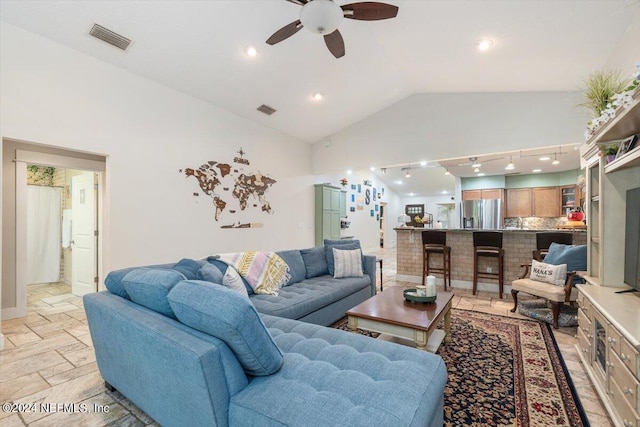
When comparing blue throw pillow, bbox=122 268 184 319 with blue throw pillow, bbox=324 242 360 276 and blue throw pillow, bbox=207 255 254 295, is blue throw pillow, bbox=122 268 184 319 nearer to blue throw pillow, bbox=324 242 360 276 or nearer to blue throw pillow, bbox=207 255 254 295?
blue throw pillow, bbox=207 255 254 295

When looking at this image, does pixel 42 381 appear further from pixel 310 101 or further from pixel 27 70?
pixel 310 101

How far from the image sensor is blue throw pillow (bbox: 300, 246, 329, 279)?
12.7 feet

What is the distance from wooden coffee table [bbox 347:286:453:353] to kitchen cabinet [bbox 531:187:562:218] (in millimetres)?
6541

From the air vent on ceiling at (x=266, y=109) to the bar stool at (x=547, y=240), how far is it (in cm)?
472

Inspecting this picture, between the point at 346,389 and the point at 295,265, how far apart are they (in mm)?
2505

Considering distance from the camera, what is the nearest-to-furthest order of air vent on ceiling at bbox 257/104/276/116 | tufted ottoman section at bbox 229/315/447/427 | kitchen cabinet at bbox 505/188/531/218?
tufted ottoman section at bbox 229/315/447/427 → air vent on ceiling at bbox 257/104/276/116 → kitchen cabinet at bbox 505/188/531/218

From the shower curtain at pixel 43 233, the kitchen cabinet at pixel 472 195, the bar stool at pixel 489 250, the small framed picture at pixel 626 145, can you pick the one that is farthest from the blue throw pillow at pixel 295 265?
the kitchen cabinet at pixel 472 195

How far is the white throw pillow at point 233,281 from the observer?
272 centimetres

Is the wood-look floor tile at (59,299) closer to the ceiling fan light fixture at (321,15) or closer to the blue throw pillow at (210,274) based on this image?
the blue throw pillow at (210,274)

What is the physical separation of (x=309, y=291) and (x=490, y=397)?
179 cm

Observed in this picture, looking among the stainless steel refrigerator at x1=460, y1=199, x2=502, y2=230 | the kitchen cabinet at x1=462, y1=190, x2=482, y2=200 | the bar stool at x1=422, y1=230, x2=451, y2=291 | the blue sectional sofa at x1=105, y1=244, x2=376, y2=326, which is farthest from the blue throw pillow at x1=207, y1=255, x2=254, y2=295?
the kitchen cabinet at x1=462, y1=190, x2=482, y2=200

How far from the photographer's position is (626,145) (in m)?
2.06

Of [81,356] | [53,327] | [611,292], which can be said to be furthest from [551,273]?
[53,327]

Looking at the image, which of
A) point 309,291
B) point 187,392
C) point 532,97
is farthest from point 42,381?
point 532,97
